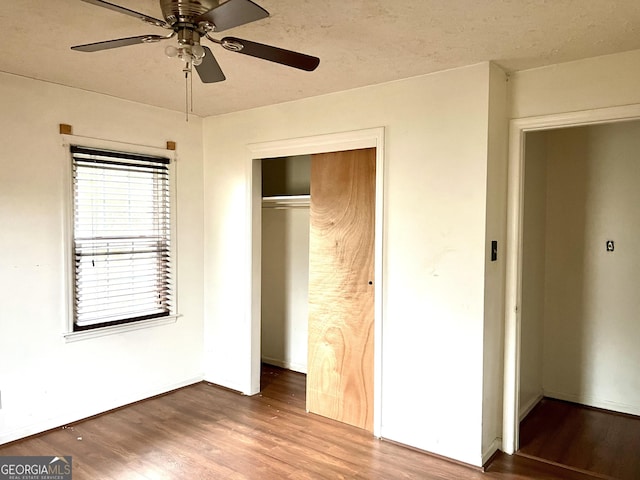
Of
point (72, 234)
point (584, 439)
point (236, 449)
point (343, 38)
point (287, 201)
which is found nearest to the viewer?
point (343, 38)

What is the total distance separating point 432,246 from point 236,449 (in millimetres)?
1836

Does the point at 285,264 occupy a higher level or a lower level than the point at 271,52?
lower

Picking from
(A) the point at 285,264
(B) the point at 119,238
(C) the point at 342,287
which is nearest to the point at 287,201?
(A) the point at 285,264

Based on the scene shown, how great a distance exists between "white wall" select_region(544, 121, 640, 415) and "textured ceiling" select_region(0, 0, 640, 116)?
1.31 meters

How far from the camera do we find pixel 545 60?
2.76 meters

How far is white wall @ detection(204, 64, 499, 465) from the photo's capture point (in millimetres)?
2848

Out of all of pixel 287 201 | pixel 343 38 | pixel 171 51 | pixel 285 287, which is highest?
pixel 343 38

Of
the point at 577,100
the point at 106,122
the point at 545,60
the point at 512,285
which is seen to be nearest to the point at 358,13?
the point at 545,60

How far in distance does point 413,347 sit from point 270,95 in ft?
6.84

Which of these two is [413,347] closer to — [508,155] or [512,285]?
[512,285]

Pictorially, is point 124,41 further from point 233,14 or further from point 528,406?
point 528,406

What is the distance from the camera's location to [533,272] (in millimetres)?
3746

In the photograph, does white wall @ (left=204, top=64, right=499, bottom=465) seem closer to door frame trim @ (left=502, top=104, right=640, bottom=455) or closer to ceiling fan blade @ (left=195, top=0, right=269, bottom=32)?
door frame trim @ (left=502, top=104, right=640, bottom=455)

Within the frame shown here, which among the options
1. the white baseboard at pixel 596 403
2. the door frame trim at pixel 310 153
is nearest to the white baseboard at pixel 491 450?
the door frame trim at pixel 310 153
